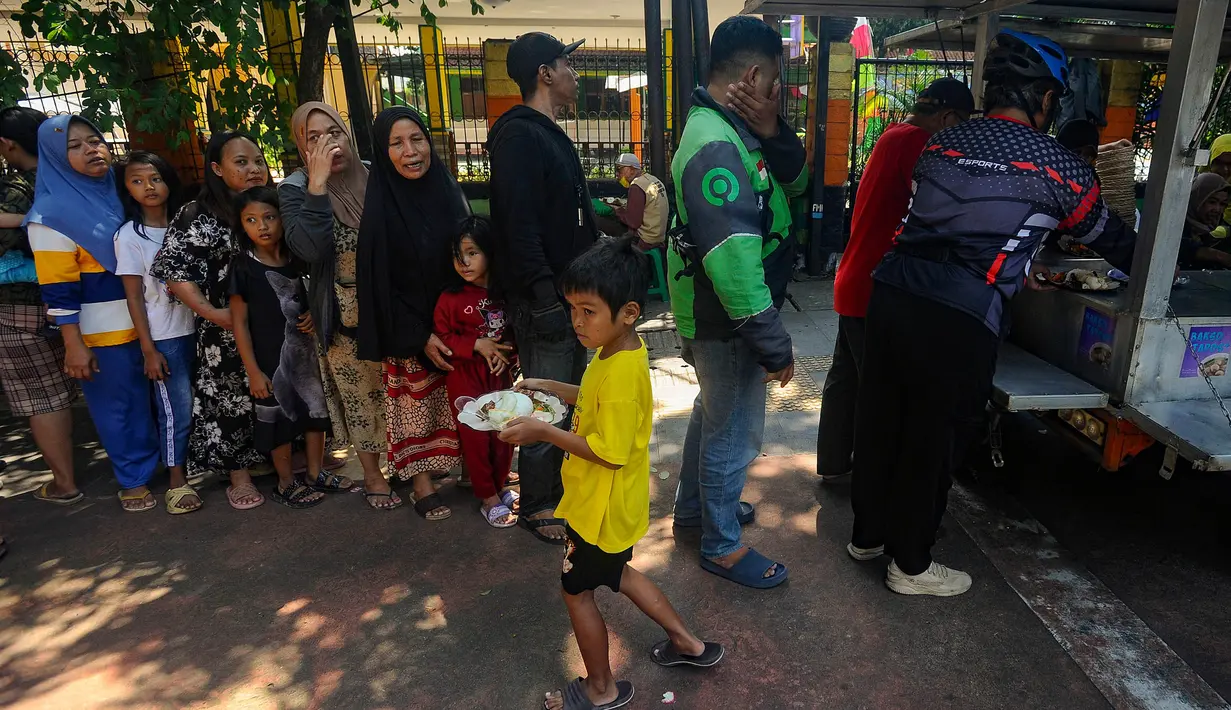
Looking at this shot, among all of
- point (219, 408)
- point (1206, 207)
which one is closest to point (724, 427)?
point (219, 408)

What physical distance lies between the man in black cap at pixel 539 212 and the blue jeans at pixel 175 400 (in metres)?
1.64

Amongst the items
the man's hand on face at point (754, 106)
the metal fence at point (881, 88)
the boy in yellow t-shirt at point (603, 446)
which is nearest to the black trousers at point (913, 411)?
the man's hand on face at point (754, 106)

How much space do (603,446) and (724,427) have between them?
88 cm

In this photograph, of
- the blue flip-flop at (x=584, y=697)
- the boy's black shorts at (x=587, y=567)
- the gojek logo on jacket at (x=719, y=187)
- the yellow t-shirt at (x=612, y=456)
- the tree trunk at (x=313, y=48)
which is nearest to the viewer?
the yellow t-shirt at (x=612, y=456)

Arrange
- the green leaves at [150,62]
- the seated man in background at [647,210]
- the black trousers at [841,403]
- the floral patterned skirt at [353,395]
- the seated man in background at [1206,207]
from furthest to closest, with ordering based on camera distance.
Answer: the seated man in background at [647,210] < the green leaves at [150,62] < the seated man in background at [1206,207] < the floral patterned skirt at [353,395] < the black trousers at [841,403]

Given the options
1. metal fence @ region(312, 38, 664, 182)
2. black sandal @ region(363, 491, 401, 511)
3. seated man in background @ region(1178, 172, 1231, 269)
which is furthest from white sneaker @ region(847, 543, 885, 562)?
metal fence @ region(312, 38, 664, 182)

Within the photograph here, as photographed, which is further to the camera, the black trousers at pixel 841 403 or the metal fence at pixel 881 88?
the metal fence at pixel 881 88

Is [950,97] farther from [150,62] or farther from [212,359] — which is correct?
[150,62]

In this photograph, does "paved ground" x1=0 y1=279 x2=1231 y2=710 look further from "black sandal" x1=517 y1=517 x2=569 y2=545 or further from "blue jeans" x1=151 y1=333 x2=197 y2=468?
"blue jeans" x1=151 y1=333 x2=197 y2=468

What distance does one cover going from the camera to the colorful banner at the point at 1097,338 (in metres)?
2.64

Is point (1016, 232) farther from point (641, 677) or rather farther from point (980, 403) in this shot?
point (641, 677)

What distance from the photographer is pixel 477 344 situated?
10.5 ft

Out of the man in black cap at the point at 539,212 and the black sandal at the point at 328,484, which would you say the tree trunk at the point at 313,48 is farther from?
the black sandal at the point at 328,484

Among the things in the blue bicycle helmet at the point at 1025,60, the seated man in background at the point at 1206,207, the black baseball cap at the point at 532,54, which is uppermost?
the black baseball cap at the point at 532,54
